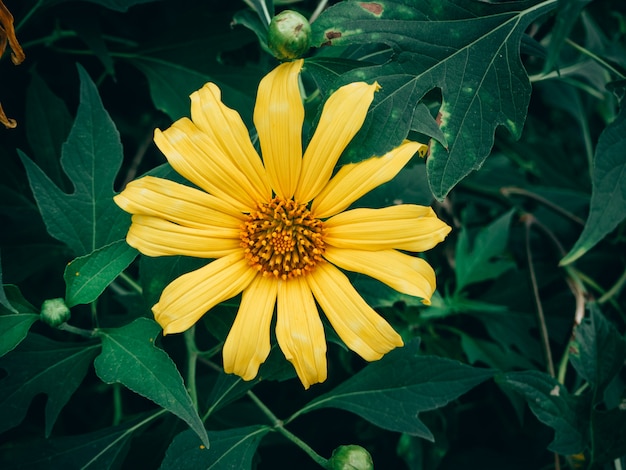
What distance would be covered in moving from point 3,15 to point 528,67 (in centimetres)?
117

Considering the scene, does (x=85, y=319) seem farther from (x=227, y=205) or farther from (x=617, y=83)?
(x=617, y=83)

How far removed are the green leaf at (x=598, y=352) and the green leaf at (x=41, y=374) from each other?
0.89 m

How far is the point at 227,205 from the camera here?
0.98 meters

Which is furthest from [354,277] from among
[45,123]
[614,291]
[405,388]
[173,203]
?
[614,291]

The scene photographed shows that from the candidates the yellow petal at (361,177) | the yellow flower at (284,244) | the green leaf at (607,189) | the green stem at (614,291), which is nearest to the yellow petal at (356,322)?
the yellow flower at (284,244)

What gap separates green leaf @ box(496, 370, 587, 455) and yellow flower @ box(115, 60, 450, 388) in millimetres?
326

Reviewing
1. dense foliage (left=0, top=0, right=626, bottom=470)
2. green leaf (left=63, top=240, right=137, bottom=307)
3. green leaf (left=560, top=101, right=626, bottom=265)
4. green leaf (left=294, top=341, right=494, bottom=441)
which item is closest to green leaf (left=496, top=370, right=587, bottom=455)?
dense foliage (left=0, top=0, right=626, bottom=470)

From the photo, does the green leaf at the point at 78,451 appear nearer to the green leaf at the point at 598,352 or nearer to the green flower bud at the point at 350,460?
the green flower bud at the point at 350,460

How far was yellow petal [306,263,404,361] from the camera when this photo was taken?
93 cm

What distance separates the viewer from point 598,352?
1.18 m

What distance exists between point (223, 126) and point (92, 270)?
29 cm

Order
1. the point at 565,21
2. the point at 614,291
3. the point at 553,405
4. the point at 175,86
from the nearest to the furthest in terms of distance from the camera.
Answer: the point at 565,21, the point at 553,405, the point at 175,86, the point at 614,291

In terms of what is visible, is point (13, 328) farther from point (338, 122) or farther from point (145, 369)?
point (338, 122)

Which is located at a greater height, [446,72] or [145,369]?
[446,72]
